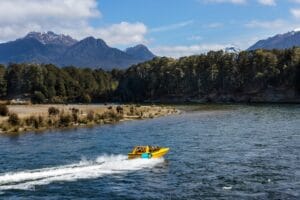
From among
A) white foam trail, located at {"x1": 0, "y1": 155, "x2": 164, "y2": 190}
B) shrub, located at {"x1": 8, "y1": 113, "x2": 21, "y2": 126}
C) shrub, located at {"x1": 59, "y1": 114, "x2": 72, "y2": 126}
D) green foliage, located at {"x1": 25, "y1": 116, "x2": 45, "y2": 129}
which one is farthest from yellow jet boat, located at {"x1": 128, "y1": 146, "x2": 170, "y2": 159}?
shrub, located at {"x1": 59, "y1": 114, "x2": 72, "y2": 126}

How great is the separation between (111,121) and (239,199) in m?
73.5

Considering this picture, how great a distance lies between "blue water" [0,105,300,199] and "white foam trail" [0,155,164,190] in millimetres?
85

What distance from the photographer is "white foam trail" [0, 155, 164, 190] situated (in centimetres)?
4691

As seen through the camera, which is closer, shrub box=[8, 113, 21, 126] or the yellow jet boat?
the yellow jet boat

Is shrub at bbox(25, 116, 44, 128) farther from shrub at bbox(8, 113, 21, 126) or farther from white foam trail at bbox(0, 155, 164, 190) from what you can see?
white foam trail at bbox(0, 155, 164, 190)

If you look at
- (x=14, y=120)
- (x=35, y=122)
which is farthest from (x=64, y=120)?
(x=14, y=120)

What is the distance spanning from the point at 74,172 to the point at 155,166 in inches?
363

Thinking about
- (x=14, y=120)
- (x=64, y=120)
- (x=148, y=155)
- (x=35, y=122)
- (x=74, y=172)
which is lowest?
(x=74, y=172)

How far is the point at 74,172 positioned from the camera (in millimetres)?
51562

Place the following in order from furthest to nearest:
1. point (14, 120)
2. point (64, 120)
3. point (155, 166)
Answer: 1. point (64, 120)
2. point (14, 120)
3. point (155, 166)

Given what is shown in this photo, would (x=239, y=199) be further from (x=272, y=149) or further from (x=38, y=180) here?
(x=272, y=149)

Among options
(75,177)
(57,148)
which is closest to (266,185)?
(75,177)

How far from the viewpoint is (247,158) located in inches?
2340

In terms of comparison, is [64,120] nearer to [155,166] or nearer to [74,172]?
[155,166]
